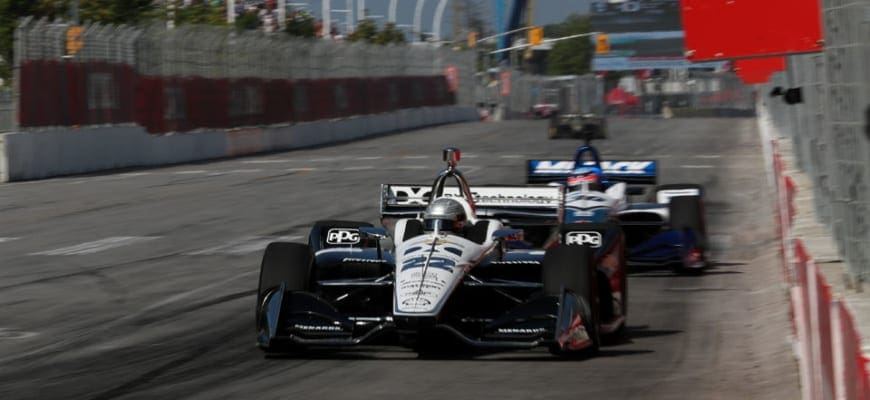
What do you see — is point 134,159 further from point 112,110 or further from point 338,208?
point 338,208

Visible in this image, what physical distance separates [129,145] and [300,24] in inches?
1629

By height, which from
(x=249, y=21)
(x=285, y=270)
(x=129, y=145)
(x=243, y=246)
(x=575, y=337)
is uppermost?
(x=249, y=21)

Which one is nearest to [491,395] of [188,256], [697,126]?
[188,256]

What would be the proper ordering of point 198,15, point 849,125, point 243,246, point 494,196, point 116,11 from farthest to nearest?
point 198,15
point 116,11
point 243,246
point 494,196
point 849,125

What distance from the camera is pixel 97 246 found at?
17.1 meters

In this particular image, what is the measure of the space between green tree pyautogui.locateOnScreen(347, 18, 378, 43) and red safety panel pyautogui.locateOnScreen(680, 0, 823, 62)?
257ft

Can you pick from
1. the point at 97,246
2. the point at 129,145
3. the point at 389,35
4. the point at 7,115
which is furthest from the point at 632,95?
the point at 97,246

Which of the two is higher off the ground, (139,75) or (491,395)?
(139,75)

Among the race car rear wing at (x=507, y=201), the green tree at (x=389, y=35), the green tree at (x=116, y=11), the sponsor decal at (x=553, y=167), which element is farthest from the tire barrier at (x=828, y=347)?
the green tree at (x=389, y=35)

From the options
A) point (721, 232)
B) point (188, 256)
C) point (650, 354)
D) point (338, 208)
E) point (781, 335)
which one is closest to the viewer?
point (650, 354)

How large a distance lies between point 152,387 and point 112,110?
2567 cm

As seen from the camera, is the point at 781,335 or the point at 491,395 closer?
the point at 491,395

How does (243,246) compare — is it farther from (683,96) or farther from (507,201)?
(683,96)

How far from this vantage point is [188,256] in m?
16.0
